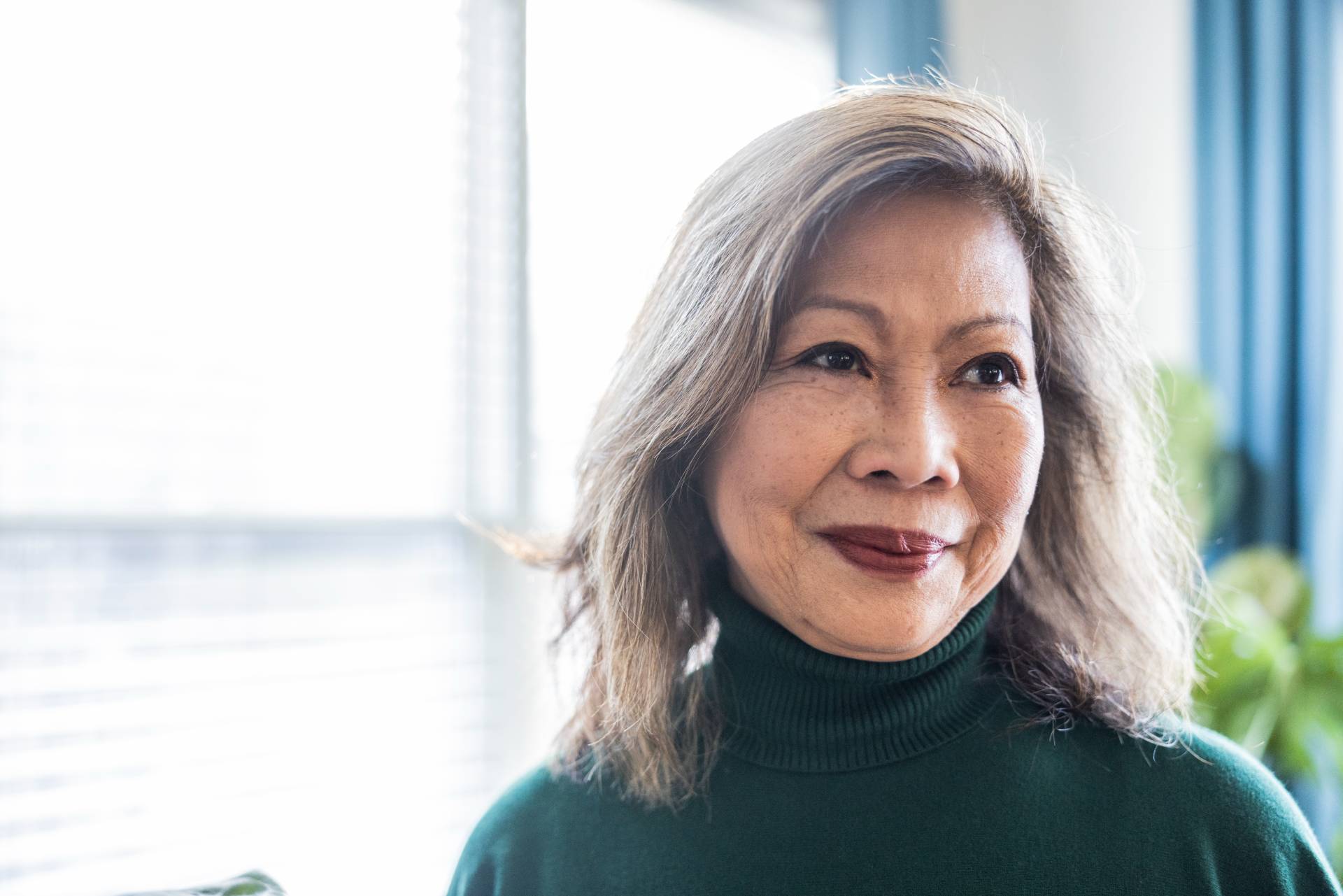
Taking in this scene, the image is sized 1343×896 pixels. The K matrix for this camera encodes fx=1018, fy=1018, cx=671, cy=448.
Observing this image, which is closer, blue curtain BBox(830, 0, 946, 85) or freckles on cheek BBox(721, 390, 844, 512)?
freckles on cheek BBox(721, 390, 844, 512)

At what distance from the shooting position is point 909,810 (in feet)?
2.93

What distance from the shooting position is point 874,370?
838 millimetres

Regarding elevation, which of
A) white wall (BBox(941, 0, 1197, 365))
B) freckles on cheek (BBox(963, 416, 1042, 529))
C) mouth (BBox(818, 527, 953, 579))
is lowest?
mouth (BBox(818, 527, 953, 579))

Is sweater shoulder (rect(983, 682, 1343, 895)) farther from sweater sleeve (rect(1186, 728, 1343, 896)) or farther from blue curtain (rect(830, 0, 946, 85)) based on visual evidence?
blue curtain (rect(830, 0, 946, 85))

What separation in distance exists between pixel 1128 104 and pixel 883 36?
0.86 m

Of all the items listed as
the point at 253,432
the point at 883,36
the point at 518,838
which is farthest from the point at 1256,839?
the point at 883,36

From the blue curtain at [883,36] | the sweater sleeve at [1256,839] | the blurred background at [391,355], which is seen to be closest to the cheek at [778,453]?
the sweater sleeve at [1256,839]

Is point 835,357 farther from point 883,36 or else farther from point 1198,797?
point 883,36

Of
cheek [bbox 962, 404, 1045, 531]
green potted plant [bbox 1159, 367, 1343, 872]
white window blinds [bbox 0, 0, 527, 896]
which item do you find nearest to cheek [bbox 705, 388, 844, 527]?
cheek [bbox 962, 404, 1045, 531]

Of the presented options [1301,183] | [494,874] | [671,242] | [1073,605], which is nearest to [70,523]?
[494,874]

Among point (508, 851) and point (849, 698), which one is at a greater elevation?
point (849, 698)

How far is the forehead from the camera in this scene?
0.82 meters

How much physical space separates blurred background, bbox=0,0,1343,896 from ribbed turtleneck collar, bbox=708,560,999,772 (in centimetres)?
90

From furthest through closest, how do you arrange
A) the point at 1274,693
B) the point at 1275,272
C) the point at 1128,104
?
the point at 1128,104, the point at 1275,272, the point at 1274,693
